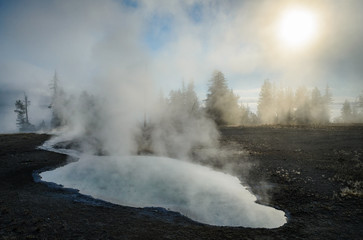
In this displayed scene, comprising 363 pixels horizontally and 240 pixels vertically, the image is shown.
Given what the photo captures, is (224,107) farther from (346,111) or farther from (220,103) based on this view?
(346,111)

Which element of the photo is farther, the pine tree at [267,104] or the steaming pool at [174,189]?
the pine tree at [267,104]

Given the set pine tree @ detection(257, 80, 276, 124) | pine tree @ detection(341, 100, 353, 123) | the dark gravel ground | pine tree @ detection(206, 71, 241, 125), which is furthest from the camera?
pine tree @ detection(341, 100, 353, 123)

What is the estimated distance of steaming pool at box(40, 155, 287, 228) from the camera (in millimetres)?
7098

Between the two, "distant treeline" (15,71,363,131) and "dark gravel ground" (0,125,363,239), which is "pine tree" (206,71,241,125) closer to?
"distant treeline" (15,71,363,131)

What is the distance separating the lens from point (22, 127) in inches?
2028

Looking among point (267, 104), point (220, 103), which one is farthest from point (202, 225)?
point (267, 104)

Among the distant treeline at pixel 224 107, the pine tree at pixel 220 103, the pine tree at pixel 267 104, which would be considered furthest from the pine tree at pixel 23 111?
the pine tree at pixel 267 104

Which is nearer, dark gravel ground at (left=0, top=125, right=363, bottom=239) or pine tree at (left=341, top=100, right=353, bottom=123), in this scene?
dark gravel ground at (left=0, top=125, right=363, bottom=239)

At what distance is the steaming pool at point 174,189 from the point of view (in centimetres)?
710

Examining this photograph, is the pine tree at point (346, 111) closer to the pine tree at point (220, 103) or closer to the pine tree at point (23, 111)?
the pine tree at point (220, 103)

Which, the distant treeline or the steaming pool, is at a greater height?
the distant treeline

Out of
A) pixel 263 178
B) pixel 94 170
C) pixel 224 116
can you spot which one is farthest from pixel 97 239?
pixel 224 116

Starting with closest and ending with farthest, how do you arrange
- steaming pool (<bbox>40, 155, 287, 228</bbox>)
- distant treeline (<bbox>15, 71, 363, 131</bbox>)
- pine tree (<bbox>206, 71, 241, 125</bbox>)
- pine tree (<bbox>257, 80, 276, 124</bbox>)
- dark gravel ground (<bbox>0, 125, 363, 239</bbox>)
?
dark gravel ground (<bbox>0, 125, 363, 239</bbox>) < steaming pool (<bbox>40, 155, 287, 228</bbox>) < distant treeline (<bbox>15, 71, 363, 131</bbox>) < pine tree (<bbox>206, 71, 241, 125</bbox>) < pine tree (<bbox>257, 80, 276, 124</bbox>)

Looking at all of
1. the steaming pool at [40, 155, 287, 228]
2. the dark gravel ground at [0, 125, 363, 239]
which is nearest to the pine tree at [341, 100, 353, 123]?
the dark gravel ground at [0, 125, 363, 239]
